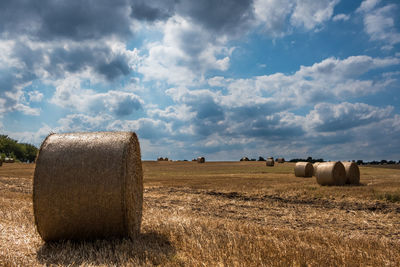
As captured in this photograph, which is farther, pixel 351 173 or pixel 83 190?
pixel 351 173

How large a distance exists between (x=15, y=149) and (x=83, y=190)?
9897cm

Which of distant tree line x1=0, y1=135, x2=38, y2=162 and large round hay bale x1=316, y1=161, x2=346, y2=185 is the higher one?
distant tree line x1=0, y1=135, x2=38, y2=162

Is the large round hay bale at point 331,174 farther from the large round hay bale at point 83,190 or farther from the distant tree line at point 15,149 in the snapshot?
the distant tree line at point 15,149

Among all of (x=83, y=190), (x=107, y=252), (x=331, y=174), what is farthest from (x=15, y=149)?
(x=107, y=252)

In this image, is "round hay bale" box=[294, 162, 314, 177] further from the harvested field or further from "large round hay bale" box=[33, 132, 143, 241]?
"large round hay bale" box=[33, 132, 143, 241]

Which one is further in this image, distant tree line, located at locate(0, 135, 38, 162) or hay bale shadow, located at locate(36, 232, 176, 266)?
distant tree line, located at locate(0, 135, 38, 162)

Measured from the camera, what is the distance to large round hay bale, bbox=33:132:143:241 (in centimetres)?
616

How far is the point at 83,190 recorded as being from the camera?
616cm

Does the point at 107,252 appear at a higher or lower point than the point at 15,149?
lower

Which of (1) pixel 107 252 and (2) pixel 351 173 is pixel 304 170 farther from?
(1) pixel 107 252

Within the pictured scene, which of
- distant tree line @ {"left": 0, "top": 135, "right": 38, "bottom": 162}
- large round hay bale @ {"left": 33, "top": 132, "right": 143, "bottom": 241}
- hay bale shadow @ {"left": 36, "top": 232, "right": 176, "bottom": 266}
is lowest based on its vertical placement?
hay bale shadow @ {"left": 36, "top": 232, "right": 176, "bottom": 266}

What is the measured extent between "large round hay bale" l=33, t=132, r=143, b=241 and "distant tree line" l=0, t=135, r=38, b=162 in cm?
9191

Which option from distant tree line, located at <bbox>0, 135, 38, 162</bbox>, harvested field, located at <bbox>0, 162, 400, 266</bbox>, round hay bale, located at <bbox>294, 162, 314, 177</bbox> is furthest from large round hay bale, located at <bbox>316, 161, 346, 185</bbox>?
distant tree line, located at <bbox>0, 135, 38, 162</bbox>

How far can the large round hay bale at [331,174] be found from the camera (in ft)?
63.9
